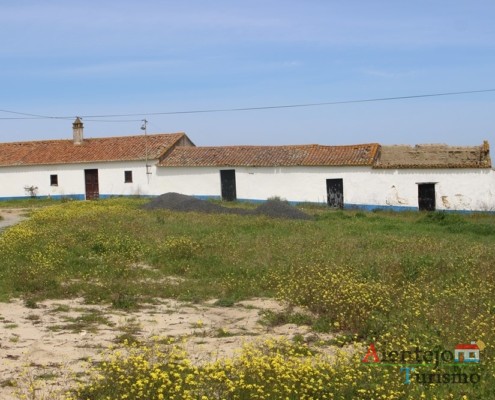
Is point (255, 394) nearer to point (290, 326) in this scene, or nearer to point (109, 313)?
point (290, 326)

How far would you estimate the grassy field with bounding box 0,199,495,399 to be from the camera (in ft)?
19.3

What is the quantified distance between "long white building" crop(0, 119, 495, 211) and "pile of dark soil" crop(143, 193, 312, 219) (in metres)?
5.46

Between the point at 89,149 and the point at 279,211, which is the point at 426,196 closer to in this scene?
the point at 279,211

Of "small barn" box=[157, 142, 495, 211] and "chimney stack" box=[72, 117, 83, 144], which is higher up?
"chimney stack" box=[72, 117, 83, 144]

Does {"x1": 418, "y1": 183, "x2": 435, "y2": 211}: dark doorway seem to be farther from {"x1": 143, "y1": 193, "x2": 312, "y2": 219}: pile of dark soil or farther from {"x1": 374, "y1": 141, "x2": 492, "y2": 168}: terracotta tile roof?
{"x1": 143, "y1": 193, "x2": 312, "y2": 219}: pile of dark soil

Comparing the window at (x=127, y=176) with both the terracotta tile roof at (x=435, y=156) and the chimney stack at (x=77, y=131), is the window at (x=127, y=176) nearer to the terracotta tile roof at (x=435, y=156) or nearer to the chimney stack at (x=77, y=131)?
the chimney stack at (x=77, y=131)

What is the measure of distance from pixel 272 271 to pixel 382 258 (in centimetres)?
258

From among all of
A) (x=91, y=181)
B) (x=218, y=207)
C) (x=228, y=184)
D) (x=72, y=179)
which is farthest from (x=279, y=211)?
(x=72, y=179)

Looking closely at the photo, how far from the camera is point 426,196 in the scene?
2684cm

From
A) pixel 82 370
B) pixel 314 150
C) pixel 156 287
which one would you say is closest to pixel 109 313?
pixel 156 287

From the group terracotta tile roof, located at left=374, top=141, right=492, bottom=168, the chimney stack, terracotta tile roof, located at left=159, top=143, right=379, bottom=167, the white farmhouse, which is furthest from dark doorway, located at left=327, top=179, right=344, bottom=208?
the chimney stack

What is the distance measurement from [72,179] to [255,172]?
11319 millimetres

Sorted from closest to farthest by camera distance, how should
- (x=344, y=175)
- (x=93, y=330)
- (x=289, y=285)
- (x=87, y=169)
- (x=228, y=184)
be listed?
(x=93, y=330)
(x=289, y=285)
(x=344, y=175)
(x=228, y=184)
(x=87, y=169)

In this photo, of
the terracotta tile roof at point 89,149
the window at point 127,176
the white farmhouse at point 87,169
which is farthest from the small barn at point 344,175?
the window at point 127,176
